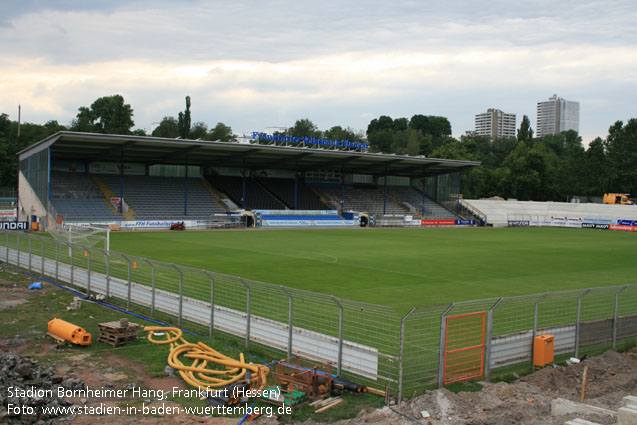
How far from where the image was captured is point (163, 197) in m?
62.7

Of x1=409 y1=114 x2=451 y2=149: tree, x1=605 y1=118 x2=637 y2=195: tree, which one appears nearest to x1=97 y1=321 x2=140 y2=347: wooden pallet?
x1=605 y1=118 x2=637 y2=195: tree

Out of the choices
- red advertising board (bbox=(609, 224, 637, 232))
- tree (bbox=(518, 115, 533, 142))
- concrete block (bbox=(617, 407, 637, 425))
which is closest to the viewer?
concrete block (bbox=(617, 407, 637, 425))

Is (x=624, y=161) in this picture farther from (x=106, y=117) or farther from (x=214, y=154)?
(x=106, y=117)

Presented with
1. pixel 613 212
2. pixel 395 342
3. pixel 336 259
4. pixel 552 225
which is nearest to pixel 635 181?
pixel 613 212

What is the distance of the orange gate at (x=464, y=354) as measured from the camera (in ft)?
34.2

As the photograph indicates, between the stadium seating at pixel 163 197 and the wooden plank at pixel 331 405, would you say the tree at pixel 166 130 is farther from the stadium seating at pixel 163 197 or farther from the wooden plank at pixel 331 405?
the wooden plank at pixel 331 405

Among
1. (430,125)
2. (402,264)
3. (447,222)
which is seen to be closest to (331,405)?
(402,264)

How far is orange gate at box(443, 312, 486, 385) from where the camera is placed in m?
10.4

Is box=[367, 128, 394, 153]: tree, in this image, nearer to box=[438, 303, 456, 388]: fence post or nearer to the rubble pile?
box=[438, 303, 456, 388]: fence post

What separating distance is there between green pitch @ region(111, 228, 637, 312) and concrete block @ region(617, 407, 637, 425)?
9.62 m

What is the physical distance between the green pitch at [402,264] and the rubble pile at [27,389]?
34.9 feet

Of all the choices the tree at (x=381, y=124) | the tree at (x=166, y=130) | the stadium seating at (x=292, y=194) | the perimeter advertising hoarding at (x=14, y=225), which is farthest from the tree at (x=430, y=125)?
the perimeter advertising hoarding at (x=14, y=225)

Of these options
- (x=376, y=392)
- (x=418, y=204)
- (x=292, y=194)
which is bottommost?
(x=418, y=204)

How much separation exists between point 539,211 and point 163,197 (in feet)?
197
